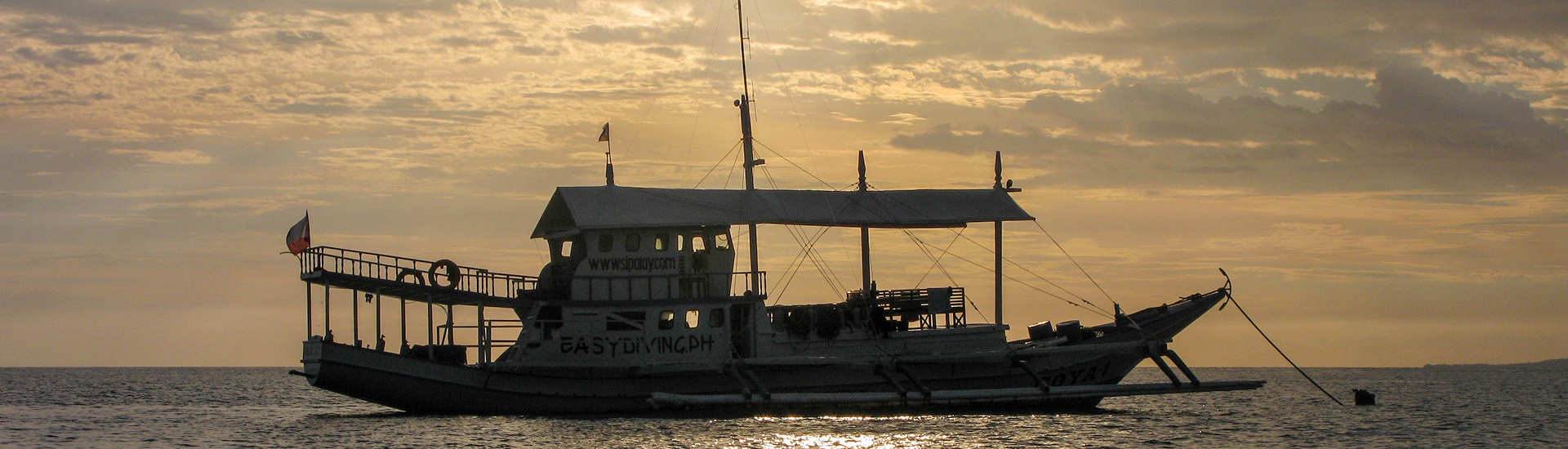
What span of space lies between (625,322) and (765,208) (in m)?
5.26

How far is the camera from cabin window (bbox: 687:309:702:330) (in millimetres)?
43531

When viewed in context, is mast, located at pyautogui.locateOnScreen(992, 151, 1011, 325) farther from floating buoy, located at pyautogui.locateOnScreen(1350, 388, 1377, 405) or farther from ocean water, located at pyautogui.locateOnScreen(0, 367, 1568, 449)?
floating buoy, located at pyautogui.locateOnScreen(1350, 388, 1377, 405)

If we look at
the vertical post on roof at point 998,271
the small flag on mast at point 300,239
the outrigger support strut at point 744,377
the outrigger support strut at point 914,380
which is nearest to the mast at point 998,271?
the vertical post on roof at point 998,271

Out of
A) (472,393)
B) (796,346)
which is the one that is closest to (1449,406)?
(796,346)

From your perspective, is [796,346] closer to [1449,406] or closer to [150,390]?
[1449,406]

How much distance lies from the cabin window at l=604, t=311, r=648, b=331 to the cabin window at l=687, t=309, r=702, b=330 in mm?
1179

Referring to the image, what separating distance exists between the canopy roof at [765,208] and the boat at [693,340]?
6cm

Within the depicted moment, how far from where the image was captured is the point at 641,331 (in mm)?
43219

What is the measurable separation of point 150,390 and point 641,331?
66718 mm

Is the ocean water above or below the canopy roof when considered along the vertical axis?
below

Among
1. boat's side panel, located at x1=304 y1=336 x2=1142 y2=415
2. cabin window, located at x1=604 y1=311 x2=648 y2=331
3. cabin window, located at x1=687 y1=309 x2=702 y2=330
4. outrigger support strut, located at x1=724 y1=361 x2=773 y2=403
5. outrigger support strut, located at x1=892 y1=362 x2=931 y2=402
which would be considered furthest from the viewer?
cabin window, located at x1=687 y1=309 x2=702 y2=330

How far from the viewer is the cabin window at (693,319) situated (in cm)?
4353

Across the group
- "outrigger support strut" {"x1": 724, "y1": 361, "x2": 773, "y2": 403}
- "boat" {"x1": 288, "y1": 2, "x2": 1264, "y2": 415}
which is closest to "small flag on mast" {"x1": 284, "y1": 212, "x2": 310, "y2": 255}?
"boat" {"x1": 288, "y1": 2, "x2": 1264, "y2": 415}

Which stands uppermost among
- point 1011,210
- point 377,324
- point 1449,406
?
point 1011,210
